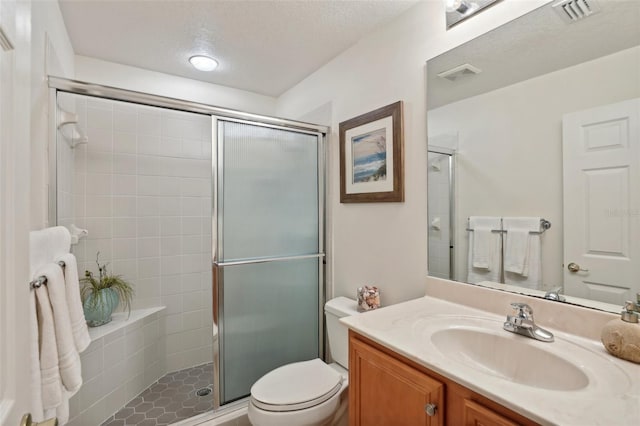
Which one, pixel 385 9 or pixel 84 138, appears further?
pixel 84 138

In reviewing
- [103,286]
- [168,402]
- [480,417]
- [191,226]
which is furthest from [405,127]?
[168,402]

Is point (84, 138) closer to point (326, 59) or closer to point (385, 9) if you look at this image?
point (326, 59)

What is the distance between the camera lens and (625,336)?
0.85m

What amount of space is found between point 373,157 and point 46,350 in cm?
162

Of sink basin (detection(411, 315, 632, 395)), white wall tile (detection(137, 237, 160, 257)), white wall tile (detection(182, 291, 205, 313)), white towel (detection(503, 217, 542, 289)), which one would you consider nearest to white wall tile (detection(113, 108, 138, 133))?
white wall tile (detection(137, 237, 160, 257))

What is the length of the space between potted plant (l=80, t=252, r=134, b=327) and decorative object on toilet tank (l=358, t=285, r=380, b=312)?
168 centimetres

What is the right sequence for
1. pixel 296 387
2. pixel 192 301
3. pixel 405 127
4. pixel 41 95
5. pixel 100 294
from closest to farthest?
pixel 41 95
pixel 296 387
pixel 405 127
pixel 100 294
pixel 192 301

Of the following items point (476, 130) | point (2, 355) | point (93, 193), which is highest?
point (476, 130)

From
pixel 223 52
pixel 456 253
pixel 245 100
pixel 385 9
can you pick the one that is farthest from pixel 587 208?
pixel 245 100

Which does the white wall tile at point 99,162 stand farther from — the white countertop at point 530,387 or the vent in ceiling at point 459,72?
the vent in ceiling at point 459,72

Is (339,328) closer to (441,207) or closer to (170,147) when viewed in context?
(441,207)

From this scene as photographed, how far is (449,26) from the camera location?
1.42m

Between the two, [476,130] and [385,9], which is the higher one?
[385,9]

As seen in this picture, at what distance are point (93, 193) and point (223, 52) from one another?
137 cm
